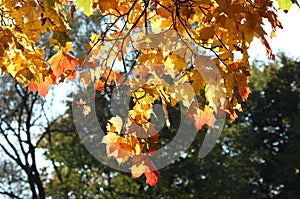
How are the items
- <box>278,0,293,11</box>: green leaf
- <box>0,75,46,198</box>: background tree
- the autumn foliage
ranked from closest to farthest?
1. <box>278,0,293,11</box>: green leaf
2. the autumn foliage
3. <box>0,75,46,198</box>: background tree

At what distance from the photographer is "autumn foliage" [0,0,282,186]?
1.88m

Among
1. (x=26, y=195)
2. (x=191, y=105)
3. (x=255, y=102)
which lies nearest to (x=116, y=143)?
(x=191, y=105)

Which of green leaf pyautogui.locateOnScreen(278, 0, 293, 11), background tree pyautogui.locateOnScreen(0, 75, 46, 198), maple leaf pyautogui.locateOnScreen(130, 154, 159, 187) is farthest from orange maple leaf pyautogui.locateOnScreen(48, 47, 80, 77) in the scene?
background tree pyautogui.locateOnScreen(0, 75, 46, 198)

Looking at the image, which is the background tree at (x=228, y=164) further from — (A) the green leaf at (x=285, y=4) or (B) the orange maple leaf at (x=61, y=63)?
(A) the green leaf at (x=285, y=4)

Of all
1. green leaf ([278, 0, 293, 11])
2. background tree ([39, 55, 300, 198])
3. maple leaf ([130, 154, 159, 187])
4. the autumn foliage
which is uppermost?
background tree ([39, 55, 300, 198])

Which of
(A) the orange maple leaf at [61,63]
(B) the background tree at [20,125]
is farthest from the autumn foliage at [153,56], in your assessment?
(B) the background tree at [20,125]

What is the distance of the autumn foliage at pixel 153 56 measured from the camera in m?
1.88

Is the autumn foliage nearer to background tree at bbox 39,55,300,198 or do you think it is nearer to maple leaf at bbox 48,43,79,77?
maple leaf at bbox 48,43,79,77

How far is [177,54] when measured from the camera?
Answer: 2.28 metres

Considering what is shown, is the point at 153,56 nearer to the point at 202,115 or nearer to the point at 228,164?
the point at 202,115

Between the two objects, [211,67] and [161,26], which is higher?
[161,26]

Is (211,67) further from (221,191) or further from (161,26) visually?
(221,191)

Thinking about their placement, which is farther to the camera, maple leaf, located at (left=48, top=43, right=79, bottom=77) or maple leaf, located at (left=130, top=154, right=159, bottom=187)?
maple leaf, located at (left=48, top=43, right=79, bottom=77)

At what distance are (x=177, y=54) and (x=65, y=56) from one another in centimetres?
51
